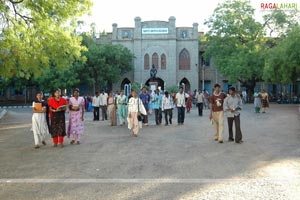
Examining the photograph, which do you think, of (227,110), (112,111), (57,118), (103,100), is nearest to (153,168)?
(57,118)

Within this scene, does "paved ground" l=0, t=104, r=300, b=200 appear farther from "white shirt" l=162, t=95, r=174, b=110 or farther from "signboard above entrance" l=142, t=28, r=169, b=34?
"signboard above entrance" l=142, t=28, r=169, b=34

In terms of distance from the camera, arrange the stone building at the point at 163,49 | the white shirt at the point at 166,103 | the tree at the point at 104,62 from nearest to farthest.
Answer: the white shirt at the point at 166,103 < the tree at the point at 104,62 < the stone building at the point at 163,49

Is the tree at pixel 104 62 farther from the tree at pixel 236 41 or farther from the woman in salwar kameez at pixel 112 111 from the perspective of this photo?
the woman in salwar kameez at pixel 112 111

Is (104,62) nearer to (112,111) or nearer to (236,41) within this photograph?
(236,41)

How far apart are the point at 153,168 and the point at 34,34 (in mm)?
9901

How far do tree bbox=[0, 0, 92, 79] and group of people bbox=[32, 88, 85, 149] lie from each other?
4794 mm

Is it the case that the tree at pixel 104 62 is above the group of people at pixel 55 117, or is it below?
above

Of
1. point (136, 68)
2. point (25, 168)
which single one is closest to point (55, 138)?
point (25, 168)

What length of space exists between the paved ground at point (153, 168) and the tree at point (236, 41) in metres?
26.3

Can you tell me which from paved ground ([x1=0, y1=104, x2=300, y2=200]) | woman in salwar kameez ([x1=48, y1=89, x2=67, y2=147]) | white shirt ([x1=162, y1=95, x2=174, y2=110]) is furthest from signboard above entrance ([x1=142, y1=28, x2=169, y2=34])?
woman in salwar kameez ([x1=48, y1=89, x2=67, y2=147])

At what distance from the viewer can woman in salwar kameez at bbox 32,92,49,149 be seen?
11.0 meters

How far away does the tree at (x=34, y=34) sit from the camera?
15336mm

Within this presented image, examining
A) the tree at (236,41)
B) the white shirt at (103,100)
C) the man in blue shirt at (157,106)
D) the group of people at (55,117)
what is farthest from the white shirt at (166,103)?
the tree at (236,41)

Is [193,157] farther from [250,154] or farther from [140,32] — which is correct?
[140,32]
